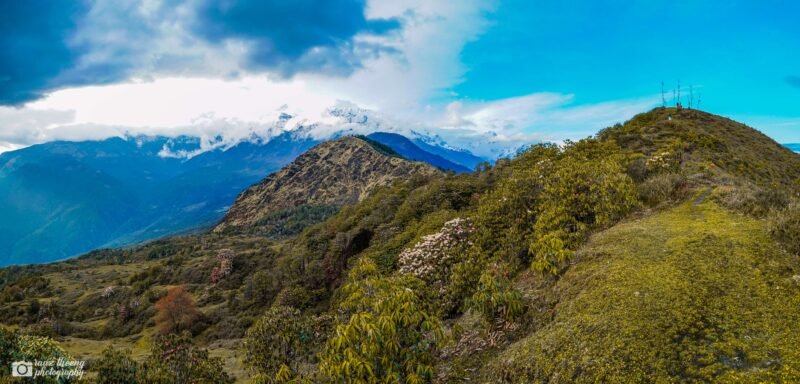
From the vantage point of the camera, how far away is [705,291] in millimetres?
10758

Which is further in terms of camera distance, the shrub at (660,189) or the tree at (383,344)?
the shrub at (660,189)

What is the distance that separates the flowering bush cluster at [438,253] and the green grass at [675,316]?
7.89m

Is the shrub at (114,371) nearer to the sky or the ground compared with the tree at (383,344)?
nearer to the ground

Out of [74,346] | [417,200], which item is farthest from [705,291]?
[74,346]

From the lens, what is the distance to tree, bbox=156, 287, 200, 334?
66250 mm

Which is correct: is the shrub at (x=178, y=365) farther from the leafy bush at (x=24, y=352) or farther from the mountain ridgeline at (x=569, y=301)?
the leafy bush at (x=24, y=352)

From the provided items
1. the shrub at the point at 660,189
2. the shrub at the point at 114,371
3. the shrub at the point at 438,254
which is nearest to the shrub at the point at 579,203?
the shrub at the point at 660,189

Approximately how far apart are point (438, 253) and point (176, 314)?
62.9 m

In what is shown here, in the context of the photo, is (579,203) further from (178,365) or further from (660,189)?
(178,365)

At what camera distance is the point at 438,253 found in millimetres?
22422

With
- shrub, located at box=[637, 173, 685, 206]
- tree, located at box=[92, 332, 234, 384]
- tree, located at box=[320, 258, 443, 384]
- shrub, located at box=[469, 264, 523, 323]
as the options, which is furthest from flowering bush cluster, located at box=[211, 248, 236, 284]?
tree, located at box=[320, 258, 443, 384]

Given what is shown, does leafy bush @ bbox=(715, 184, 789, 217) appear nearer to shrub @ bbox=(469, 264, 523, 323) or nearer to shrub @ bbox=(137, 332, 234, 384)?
shrub @ bbox=(469, 264, 523, 323)

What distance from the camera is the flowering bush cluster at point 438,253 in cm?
2123

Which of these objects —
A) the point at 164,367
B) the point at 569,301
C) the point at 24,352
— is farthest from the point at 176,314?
the point at 569,301
